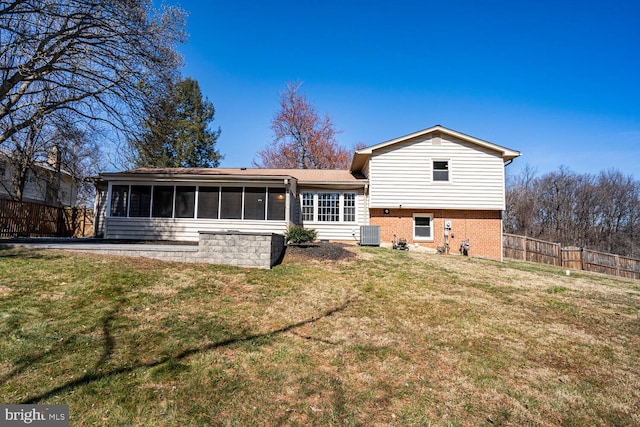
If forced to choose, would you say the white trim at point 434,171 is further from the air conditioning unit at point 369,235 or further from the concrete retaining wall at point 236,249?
the concrete retaining wall at point 236,249

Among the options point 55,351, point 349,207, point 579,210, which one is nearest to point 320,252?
point 349,207

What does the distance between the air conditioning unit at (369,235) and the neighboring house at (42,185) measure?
1790 cm

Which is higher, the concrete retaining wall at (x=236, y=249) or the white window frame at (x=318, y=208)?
the white window frame at (x=318, y=208)

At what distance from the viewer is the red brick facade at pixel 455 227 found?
15.5 m

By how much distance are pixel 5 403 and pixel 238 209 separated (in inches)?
432

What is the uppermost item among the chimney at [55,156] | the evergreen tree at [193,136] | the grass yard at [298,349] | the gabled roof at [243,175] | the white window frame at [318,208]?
the evergreen tree at [193,136]

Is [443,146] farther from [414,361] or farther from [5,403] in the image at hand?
[5,403]

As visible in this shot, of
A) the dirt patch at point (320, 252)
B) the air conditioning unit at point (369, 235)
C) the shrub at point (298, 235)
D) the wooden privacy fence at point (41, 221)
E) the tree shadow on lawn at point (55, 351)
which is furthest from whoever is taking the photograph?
the air conditioning unit at point (369, 235)

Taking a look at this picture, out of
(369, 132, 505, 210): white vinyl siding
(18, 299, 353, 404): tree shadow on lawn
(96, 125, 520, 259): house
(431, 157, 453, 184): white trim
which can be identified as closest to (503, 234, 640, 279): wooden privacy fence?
(96, 125, 520, 259): house

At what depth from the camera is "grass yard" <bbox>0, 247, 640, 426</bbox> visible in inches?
135

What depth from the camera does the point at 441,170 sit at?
1567cm

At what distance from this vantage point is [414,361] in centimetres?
458

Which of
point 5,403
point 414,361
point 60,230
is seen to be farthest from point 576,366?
point 60,230

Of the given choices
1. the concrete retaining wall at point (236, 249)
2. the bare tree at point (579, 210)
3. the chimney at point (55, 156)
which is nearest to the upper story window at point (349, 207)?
the concrete retaining wall at point (236, 249)
